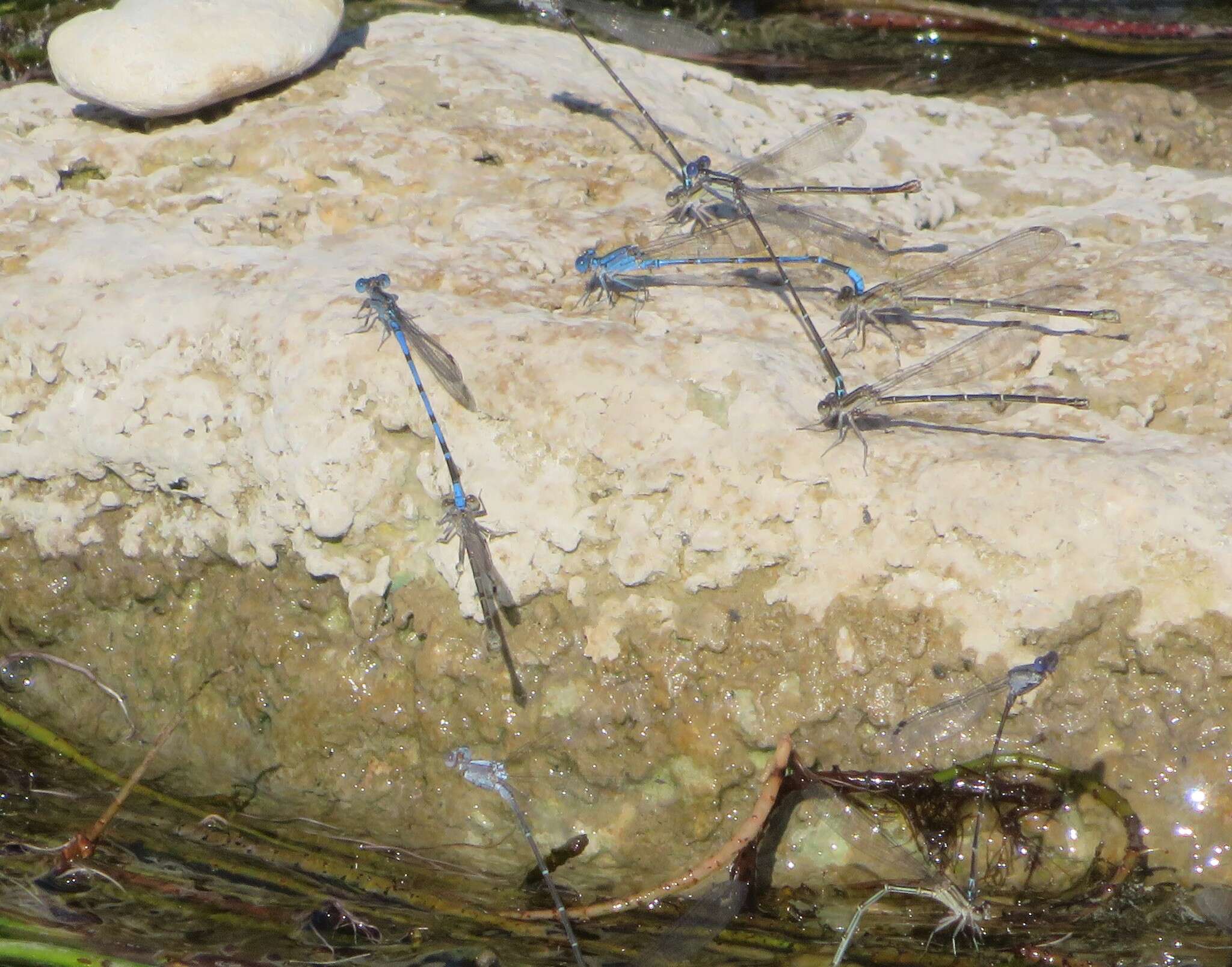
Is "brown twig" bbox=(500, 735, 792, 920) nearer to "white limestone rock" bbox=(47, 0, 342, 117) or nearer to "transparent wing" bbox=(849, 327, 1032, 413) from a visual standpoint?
"transparent wing" bbox=(849, 327, 1032, 413)

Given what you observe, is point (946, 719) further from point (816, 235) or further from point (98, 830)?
point (98, 830)

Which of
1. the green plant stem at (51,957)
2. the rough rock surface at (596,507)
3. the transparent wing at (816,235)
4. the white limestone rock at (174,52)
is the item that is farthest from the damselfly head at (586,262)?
the green plant stem at (51,957)

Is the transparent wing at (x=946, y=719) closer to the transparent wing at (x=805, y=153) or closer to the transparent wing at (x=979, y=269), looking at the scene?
the transparent wing at (x=979, y=269)

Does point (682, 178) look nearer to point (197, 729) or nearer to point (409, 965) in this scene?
point (197, 729)

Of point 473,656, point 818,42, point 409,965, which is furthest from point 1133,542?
point 818,42

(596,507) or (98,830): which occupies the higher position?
(596,507)

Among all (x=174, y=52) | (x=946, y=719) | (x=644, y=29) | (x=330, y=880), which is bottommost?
(x=330, y=880)

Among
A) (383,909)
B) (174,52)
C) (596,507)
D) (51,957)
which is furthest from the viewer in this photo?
(174,52)

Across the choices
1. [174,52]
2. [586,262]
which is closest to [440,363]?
[586,262]
